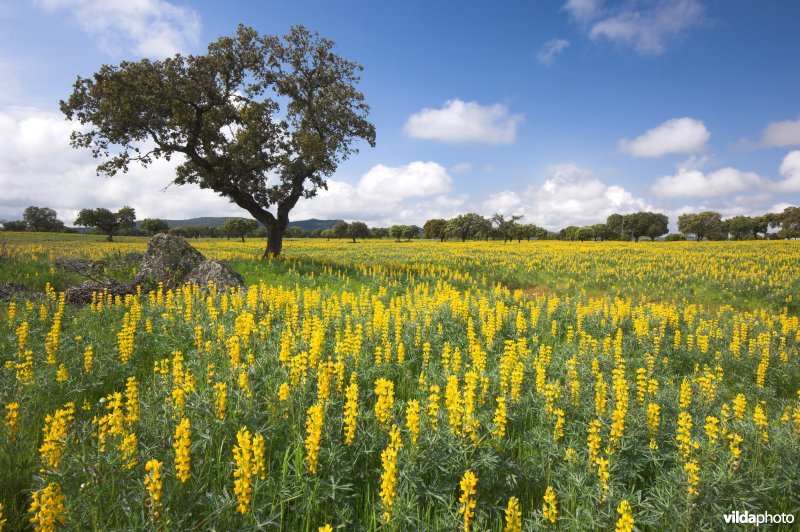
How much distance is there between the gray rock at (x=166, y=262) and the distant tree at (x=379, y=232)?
131724 mm

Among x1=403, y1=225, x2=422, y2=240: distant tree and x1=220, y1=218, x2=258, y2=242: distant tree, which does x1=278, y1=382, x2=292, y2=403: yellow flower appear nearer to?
x1=220, y1=218, x2=258, y2=242: distant tree

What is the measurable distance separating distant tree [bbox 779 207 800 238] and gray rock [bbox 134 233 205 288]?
143 metres

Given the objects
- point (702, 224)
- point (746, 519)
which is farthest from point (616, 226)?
point (746, 519)

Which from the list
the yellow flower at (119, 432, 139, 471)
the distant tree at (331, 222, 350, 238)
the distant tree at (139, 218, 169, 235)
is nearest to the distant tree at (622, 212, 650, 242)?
the distant tree at (331, 222, 350, 238)

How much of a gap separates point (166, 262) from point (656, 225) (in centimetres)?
14620

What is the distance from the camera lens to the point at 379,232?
151 m

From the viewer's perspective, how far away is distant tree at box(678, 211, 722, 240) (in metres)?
118

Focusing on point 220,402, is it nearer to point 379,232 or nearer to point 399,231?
point 399,231

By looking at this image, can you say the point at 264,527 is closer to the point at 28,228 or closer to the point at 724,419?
the point at 724,419

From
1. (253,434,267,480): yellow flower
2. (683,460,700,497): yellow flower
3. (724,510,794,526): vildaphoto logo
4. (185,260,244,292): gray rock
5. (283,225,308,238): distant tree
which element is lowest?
(724,510,794,526): vildaphoto logo

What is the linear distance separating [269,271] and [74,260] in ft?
28.6

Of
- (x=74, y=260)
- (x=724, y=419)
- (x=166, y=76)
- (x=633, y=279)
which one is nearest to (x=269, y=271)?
(x=74, y=260)

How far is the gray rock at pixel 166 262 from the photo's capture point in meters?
13.8

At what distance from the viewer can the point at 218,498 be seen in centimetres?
300
